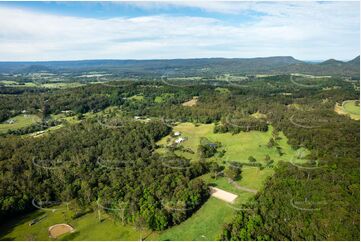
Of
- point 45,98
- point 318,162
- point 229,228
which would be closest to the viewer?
point 229,228

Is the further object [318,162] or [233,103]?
[233,103]

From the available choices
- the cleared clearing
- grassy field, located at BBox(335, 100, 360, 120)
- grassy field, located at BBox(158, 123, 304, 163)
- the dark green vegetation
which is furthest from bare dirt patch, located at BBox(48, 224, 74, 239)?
grassy field, located at BBox(335, 100, 360, 120)

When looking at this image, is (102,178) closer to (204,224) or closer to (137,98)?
(204,224)

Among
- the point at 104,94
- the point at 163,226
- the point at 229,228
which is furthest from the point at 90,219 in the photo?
the point at 104,94

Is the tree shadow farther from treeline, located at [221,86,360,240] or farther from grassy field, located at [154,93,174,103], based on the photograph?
grassy field, located at [154,93,174,103]

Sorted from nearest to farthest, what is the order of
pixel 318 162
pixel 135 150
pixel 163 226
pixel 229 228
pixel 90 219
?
1. pixel 229 228
2. pixel 163 226
3. pixel 90 219
4. pixel 318 162
5. pixel 135 150

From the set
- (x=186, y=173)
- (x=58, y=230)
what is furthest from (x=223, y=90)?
(x=58, y=230)

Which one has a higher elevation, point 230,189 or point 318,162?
point 318,162

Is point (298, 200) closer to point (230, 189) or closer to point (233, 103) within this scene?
point (230, 189)
